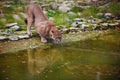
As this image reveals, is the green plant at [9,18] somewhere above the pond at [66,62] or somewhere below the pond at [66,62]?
above

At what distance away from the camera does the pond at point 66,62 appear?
26.5ft

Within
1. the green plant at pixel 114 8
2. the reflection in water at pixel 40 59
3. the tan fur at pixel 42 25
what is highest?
the tan fur at pixel 42 25

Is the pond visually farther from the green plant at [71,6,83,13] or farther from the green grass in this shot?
the green plant at [71,6,83,13]

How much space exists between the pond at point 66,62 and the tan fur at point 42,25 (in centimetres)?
40

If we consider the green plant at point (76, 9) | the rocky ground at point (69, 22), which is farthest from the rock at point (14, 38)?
the green plant at point (76, 9)

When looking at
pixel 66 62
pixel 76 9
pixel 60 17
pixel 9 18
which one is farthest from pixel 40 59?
pixel 76 9

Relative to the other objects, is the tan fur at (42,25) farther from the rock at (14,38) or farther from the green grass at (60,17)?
the green grass at (60,17)

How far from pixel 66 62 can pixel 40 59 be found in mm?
774

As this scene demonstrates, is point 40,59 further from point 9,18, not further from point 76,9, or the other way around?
point 76,9

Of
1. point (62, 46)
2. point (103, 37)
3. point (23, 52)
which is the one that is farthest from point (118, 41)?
point (23, 52)

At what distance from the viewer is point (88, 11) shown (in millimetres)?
14953

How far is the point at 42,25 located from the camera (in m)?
11.2

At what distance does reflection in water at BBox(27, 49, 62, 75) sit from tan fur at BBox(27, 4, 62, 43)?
0.69 meters

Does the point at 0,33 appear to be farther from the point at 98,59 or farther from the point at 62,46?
the point at 98,59
